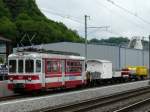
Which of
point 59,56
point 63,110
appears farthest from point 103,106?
point 59,56

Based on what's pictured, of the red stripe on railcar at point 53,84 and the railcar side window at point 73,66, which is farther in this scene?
the railcar side window at point 73,66

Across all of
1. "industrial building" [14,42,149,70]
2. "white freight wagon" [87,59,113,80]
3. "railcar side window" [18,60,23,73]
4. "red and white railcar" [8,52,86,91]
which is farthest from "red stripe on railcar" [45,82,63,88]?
"industrial building" [14,42,149,70]

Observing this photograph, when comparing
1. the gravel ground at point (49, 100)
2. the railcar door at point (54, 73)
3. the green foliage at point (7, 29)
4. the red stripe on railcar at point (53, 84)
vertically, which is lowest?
the gravel ground at point (49, 100)

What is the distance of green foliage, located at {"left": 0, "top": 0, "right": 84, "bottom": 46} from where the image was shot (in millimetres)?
98100

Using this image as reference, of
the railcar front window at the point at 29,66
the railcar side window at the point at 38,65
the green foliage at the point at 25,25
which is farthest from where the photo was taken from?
the green foliage at the point at 25,25

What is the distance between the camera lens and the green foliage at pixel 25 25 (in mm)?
98100

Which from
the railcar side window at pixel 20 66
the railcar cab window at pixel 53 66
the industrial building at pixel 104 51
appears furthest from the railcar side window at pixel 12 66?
the industrial building at pixel 104 51

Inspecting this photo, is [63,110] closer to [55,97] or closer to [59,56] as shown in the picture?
[55,97]

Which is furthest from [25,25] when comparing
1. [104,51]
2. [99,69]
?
[99,69]

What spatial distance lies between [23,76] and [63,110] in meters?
7.47

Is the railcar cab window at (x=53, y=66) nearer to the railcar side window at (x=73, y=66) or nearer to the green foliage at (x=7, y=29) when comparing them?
the railcar side window at (x=73, y=66)

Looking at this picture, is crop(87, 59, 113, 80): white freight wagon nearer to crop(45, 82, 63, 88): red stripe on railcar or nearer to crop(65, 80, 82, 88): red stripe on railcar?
crop(65, 80, 82, 88): red stripe on railcar

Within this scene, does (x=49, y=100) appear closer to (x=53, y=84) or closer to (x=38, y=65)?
(x=38, y=65)

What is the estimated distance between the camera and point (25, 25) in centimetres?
10269
